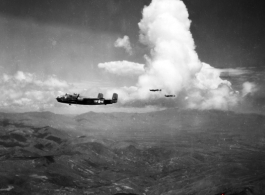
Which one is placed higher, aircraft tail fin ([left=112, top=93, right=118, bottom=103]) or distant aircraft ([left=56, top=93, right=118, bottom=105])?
aircraft tail fin ([left=112, top=93, right=118, bottom=103])

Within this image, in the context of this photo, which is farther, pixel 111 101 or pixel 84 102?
pixel 111 101

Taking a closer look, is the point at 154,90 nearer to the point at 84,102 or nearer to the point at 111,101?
the point at 111,101

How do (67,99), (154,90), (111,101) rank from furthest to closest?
1. (154,90)
2. (111,101)
3. (67,99)

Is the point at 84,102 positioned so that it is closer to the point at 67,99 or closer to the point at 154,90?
the point at 67,99

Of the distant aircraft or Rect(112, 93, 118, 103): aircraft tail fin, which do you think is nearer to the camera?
the distant aircraft

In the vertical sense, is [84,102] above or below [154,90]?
below

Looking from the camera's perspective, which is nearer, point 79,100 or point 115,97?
point 79,100

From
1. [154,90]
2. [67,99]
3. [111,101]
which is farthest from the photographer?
A: [154,90]

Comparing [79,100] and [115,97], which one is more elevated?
[115,97]

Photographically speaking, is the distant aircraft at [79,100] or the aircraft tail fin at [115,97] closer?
the distant aircraft at [79,100]

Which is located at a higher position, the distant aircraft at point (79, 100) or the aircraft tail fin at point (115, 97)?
the aircraft tail fin at point (115, 97)

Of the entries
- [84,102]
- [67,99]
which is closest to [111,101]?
[84,102]
